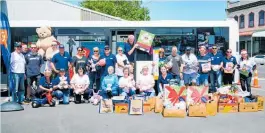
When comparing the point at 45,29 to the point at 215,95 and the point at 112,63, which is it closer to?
the point at 112,63

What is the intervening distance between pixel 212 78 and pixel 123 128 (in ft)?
15.6

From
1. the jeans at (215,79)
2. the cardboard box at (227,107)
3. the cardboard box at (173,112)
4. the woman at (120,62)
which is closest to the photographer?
the cardboard box at (173,112)

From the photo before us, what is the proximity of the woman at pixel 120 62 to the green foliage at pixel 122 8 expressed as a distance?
121ft

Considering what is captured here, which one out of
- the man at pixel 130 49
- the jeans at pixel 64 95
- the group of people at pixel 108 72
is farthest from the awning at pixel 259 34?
the jeans at pixel 64 95

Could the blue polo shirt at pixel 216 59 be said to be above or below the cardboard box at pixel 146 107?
above

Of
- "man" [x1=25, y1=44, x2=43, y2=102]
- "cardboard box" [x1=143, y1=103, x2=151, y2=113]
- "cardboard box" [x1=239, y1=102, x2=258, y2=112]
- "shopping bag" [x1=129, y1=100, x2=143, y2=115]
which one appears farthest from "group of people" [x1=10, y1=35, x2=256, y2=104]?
"cardboard box" [x1=239, y1=102, x2=258, y2=112]

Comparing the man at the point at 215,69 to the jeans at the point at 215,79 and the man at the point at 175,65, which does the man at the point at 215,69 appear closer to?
the jeans at the point at 215,79

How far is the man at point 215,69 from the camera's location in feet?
37.8

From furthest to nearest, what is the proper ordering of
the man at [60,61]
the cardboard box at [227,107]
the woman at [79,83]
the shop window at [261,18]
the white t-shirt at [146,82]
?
the shop window at [261,18], the man at [60,61], the woman at [79,83], the white t-shirt at [146,82], the cardboard box at [227,107]

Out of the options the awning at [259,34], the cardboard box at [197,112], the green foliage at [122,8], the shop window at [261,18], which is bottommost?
the cardboard box at [197,112]

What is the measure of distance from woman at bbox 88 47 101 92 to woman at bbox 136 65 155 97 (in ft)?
4.91

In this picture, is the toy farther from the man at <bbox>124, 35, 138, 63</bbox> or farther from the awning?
the awning

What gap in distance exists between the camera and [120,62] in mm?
11414

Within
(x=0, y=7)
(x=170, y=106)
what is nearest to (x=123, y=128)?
(x=170, y=106)
